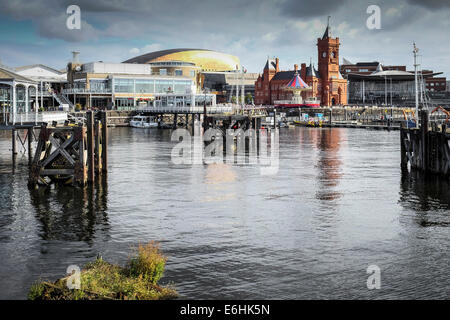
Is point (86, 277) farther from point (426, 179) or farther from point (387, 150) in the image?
point (387, 150)

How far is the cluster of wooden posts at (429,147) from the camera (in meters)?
45.4

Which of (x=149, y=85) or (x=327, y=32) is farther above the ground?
(x=327, y=32)

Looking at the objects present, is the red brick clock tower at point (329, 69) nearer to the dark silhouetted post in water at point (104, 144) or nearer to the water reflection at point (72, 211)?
the dark silhouetted post in water at point (104, 144)

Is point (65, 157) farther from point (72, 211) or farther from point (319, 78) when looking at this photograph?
point (319, 78)

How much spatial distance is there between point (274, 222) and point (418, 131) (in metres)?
23.5

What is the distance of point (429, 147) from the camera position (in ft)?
159

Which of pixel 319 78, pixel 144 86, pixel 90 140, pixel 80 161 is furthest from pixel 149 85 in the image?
pixel 80 161

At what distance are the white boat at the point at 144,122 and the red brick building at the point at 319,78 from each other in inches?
2351

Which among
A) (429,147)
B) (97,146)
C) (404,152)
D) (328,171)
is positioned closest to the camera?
(97,146)

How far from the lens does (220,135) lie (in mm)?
101750

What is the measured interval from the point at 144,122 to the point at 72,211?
107 meters

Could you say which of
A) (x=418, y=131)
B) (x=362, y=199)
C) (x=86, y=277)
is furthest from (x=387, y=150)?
(x=86, y=277)

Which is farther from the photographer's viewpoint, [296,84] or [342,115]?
[342,115]

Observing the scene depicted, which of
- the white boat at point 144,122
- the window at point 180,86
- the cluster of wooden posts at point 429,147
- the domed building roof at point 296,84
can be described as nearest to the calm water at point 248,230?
the cluster of wooden posts at point 429,147
